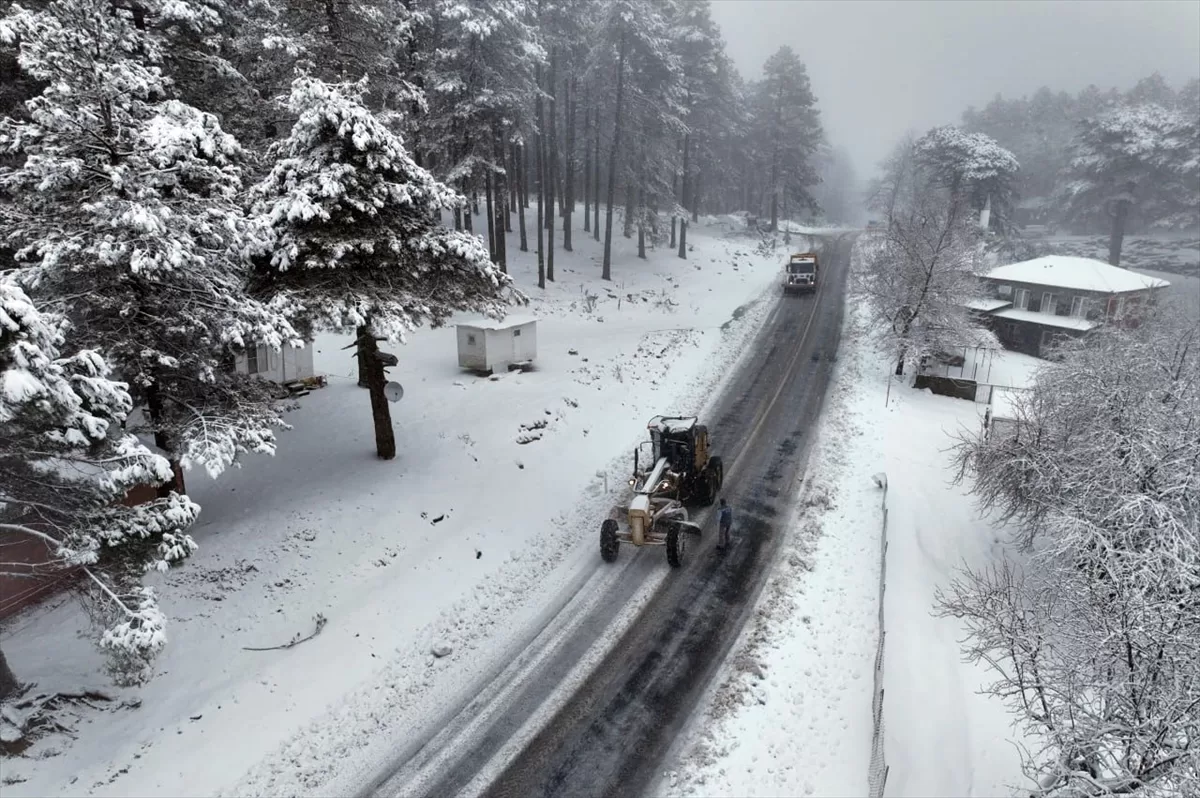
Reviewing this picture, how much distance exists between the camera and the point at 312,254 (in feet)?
47.5

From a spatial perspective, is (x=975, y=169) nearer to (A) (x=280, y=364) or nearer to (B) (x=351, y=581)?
(A) (x=280, y=364)

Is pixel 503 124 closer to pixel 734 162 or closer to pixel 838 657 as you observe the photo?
pixel 838 657

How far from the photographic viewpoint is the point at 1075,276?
1567 inches

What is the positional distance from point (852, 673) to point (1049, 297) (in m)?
38.8

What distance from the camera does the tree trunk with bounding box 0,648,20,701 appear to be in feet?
31.9

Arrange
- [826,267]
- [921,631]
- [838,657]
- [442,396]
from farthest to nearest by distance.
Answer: [826,267], [442,396], [921,631], [838,657]

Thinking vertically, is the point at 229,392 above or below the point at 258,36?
below

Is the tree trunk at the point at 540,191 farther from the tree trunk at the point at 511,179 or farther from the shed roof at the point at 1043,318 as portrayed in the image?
the shed roof at the point at 1043,318

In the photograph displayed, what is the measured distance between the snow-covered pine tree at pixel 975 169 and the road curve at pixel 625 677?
5003cm

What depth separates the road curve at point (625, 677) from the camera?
9922mm

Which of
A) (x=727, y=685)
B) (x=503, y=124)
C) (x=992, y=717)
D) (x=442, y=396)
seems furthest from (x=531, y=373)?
(x=992, y=717)

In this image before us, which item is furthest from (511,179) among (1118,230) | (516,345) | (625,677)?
(1118,230)

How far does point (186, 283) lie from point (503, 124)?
2087 centimetres

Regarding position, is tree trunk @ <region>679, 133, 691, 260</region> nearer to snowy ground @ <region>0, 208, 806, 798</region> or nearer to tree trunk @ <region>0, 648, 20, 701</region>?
snowy ground @ <region>0, 208, 806, 798</region>
